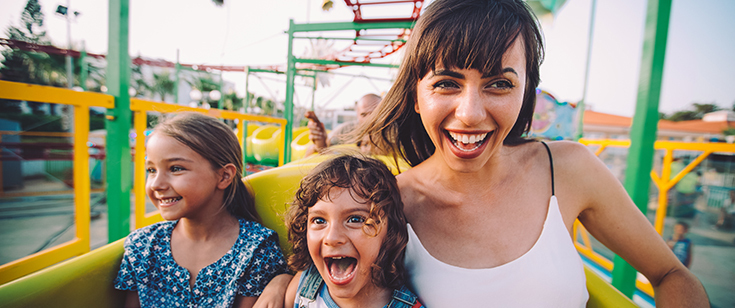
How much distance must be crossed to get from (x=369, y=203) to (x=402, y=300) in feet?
0.93

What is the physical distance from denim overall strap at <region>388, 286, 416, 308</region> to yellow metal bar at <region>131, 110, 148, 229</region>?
164 cm

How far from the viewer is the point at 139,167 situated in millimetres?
1892

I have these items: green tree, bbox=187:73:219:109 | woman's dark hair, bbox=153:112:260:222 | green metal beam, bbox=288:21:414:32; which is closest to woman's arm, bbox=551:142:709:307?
woman's dark hair, bbox=153:112:260:222

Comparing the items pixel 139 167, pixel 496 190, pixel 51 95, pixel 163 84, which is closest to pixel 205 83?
pixel 163 84

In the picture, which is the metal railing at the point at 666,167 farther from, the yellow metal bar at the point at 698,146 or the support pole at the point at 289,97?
the support pole at the point at 289,97

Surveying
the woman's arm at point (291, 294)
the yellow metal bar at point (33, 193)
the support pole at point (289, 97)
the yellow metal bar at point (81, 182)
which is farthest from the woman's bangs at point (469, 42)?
the yellow metal bar at point (33, 193)

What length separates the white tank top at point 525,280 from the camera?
0.84 meters

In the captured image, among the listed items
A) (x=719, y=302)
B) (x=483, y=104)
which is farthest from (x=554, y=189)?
→ (x=719, y=302)

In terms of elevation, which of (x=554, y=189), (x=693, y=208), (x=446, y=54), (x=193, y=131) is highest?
(x=446, y=54)

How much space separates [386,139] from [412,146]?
11 cm

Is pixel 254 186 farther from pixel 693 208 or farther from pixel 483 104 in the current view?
pixel 693 208

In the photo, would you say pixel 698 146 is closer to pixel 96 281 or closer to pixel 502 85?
pixel 502 85

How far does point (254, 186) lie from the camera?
146 cm

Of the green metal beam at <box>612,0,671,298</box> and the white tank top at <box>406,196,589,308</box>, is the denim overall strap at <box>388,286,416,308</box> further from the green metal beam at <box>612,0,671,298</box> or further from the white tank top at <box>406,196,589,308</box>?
the green metal beam at <box>612,0,671,298</box>
